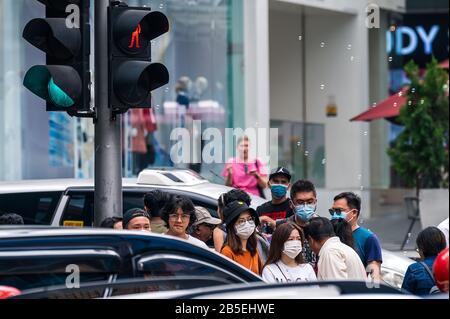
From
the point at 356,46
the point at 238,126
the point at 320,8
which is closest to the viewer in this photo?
the point at 238,126

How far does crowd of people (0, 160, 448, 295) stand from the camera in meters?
7.34

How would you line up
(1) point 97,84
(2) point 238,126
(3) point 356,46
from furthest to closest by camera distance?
(3) point 356,46
(2) point 238,126
(1) point 97,84

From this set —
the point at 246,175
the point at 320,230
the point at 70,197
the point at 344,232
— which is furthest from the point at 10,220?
the point at 246,175

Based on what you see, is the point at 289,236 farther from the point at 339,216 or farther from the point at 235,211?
the point at 339,216

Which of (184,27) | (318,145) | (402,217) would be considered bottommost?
(402,217)

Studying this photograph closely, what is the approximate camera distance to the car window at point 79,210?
30.8ft

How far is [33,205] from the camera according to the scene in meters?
9.34

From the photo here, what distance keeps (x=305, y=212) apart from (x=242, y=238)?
3.51 feet

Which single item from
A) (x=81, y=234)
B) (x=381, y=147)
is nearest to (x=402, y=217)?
(x=381, y=147)

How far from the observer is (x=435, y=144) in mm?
19484

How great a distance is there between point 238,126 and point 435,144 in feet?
11.0

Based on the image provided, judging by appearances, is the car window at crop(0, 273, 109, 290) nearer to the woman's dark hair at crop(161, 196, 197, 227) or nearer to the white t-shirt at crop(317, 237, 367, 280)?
the white t-shirt at crop(317, 237, 367, 280)

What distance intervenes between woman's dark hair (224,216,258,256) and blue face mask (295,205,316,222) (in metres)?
0.97

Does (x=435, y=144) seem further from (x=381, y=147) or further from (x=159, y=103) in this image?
(x=381, y=147)
